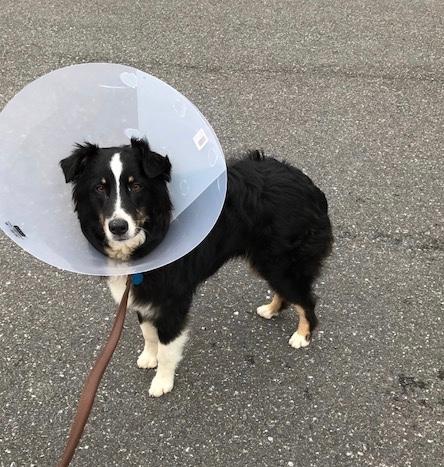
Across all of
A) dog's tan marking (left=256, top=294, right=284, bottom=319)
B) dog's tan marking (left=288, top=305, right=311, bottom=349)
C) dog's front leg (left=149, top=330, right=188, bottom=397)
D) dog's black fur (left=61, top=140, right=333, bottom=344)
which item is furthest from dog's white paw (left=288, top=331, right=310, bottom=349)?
dog's front leg (left=149, top=330, right=188, bottom=397)

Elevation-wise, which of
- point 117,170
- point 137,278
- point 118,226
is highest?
point 117,170

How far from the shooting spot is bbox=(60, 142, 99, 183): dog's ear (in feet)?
7.41

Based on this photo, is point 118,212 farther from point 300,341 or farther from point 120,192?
point 300,341

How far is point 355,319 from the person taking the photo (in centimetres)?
332

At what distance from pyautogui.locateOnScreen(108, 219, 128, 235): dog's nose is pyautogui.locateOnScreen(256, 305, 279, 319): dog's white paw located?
1.38 metres

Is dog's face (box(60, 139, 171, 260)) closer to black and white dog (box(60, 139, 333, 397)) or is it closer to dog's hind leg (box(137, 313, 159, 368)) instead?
black and white dog (box(60, 139, 333, 397))

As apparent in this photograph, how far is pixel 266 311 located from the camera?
10.9 feet

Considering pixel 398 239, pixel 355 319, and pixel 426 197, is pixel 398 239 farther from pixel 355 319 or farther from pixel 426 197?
pixel 355 319

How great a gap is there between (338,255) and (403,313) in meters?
0.58

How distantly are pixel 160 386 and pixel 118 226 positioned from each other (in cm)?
112

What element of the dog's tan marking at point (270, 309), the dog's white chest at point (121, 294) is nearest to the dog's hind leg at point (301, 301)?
the dog's tan marking at point (270, 309)

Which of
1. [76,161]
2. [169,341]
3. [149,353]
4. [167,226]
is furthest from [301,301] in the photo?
[76,161]

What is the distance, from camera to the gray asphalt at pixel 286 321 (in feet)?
8.96

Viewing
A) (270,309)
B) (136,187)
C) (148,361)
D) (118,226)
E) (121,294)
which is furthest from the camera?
(270,309)
